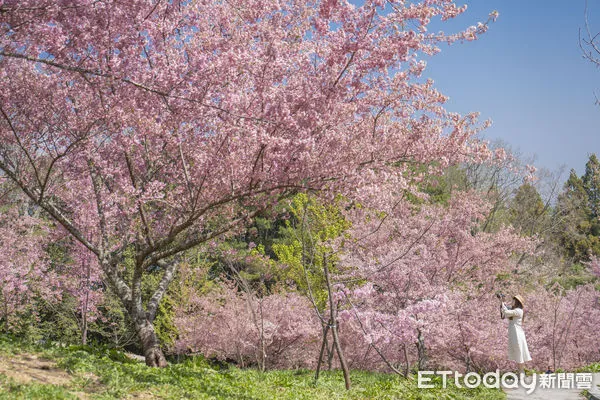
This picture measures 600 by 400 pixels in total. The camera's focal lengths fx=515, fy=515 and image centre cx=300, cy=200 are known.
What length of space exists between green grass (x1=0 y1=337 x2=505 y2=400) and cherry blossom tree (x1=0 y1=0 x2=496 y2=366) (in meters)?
1.45

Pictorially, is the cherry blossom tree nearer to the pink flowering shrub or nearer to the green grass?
the green grass

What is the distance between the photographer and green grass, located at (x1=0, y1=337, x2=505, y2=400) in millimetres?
5879

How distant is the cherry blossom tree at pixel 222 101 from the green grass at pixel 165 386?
56.9 inches

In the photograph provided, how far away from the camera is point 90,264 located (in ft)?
56.5

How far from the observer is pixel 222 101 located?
6957 millimetres

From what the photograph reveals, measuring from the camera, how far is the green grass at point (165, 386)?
19.3ft

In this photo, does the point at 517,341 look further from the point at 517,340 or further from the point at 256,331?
the point at 256,331

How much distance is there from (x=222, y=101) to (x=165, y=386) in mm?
3874

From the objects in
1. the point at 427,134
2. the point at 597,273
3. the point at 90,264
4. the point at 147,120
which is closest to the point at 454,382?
the point at 427,134

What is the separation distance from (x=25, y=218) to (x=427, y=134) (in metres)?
16.3

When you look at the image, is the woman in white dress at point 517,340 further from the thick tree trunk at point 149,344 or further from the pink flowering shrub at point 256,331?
the pink flowering shrub at point 256,331

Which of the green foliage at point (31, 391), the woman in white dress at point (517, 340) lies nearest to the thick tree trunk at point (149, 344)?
the green foliage at point (31, 391)

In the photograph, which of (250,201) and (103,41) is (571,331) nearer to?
(250,201)

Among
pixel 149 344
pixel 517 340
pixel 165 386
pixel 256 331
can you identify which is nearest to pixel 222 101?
pixel 165 386
